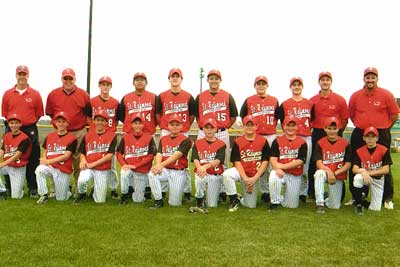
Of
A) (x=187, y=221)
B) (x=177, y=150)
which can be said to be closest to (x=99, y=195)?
(x=177, y=150)

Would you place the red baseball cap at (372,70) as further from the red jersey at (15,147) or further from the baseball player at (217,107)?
the red jersey at (15,147)

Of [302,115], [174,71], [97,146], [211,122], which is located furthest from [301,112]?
[97,146]

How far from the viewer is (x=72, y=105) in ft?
23.2

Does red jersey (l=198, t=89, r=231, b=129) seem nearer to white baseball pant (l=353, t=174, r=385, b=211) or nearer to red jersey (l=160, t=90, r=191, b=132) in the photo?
red jersey (l=160, t=90, r=191, b=132)

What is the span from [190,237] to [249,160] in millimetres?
2083

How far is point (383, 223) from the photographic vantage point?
519cm

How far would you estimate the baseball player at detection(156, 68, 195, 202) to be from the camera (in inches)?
270

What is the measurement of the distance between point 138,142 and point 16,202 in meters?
1.85

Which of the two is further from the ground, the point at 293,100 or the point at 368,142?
the point at 293,100

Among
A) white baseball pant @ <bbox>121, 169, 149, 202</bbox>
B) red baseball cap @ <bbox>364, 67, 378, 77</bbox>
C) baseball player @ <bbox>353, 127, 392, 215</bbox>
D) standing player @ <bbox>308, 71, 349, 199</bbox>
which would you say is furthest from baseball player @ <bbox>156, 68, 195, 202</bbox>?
red baseball cap @ <bbox>364, 67, 378, 77</bbox>

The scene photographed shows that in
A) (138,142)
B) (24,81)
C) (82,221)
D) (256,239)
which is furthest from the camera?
(24,81)

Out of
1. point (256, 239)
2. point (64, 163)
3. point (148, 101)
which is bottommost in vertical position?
point (256, 239)

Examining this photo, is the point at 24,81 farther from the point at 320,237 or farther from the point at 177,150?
the point at 320,237

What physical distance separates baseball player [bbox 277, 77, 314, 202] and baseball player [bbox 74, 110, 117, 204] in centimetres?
255
